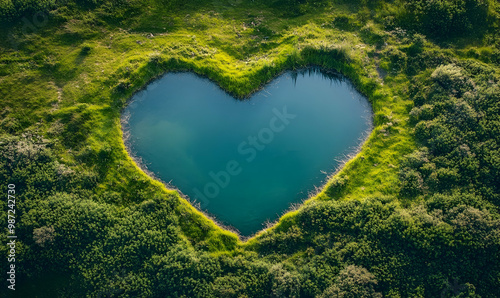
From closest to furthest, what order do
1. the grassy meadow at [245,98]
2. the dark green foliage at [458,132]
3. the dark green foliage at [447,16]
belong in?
the grassy meadow at [245,98] < the dark green foliage at [458,132] < the dark green foliage at [447,16]

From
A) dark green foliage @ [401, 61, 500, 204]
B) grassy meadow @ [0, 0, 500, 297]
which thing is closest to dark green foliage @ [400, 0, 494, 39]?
grassy meadow @ [0, 0, 500, 297]

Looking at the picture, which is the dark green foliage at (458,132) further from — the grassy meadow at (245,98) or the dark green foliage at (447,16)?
the dark green foliage at (447,16)

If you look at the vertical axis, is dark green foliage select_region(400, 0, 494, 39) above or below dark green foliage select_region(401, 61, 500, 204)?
above

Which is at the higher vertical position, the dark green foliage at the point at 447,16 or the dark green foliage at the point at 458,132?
the dark green foliage at the point at 447,16

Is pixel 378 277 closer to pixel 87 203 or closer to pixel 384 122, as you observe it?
pixel 384 122

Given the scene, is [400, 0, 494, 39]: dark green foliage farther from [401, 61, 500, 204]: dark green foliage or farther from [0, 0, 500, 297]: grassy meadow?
[401, 61, 500, 204]: dark green foliage

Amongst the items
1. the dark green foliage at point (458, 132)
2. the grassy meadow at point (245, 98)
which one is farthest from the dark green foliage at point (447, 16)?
the dark green foliage at point (458, 132)

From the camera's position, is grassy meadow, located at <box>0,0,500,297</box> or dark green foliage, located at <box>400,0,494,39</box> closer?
grassy meadow, located at <box>0,0,500,297</box>

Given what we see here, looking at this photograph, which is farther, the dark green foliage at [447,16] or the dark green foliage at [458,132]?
the dark green foliage at [447,16]

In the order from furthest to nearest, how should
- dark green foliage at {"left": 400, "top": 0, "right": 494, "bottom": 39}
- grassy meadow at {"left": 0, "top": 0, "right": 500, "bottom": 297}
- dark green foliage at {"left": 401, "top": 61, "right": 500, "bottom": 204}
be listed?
dark green foliage at {"left": 400, "top": 0, "right": 494, "bottom": 39}
dark green foliage at {"left": 401, "top": 61, "right": 500, "bottom": 204}
grassy meadow at {"left": 0, "top": 0, "right": 500, "bottom": 297}

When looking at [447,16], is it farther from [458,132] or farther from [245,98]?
[245,98]

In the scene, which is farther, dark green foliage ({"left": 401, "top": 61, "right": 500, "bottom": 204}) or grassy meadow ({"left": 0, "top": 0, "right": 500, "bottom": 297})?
dark green foliage ({"left": 401, "top": 61, "right": 500, "bottom": 204})

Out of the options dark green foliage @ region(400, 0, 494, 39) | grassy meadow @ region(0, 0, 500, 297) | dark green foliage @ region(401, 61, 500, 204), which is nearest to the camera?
grassy meadow @ region(0, 0, 500, 297)
